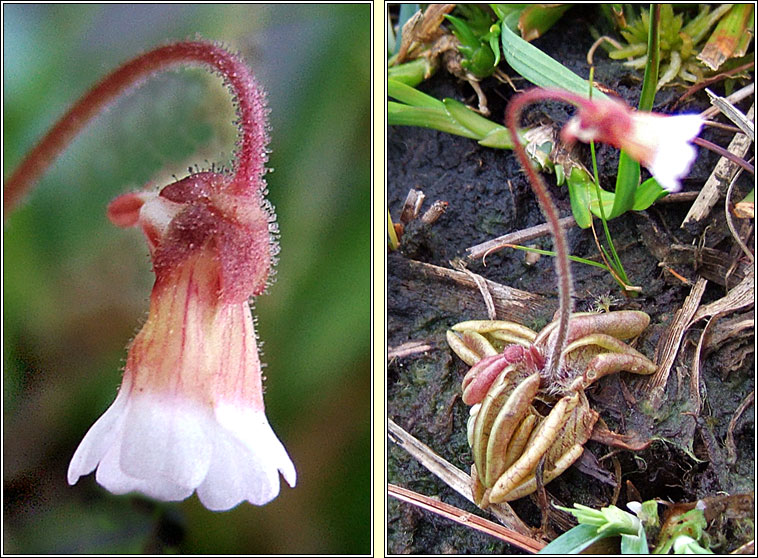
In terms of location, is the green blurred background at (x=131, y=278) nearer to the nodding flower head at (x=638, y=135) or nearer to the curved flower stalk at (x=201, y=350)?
the curved flower stalk at (x=201, y=350)

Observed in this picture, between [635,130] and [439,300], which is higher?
[635,130]

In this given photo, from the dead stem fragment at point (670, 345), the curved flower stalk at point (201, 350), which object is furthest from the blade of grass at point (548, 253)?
the curved flower stalk at point (201, 350)

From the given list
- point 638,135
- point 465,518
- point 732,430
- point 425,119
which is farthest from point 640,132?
point 465,518

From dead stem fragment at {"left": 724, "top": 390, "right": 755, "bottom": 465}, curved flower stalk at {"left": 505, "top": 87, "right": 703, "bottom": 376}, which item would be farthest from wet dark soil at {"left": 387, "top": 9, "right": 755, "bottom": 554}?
curved flower stalk at {"left": 505, "top": 87, "right": 703, "bottom": 376}

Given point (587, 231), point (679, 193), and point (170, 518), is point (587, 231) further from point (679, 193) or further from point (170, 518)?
point (170, 518)

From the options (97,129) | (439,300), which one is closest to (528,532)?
(439,300)

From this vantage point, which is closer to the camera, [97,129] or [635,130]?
[635,130]

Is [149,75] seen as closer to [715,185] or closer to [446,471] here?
[446,471]
